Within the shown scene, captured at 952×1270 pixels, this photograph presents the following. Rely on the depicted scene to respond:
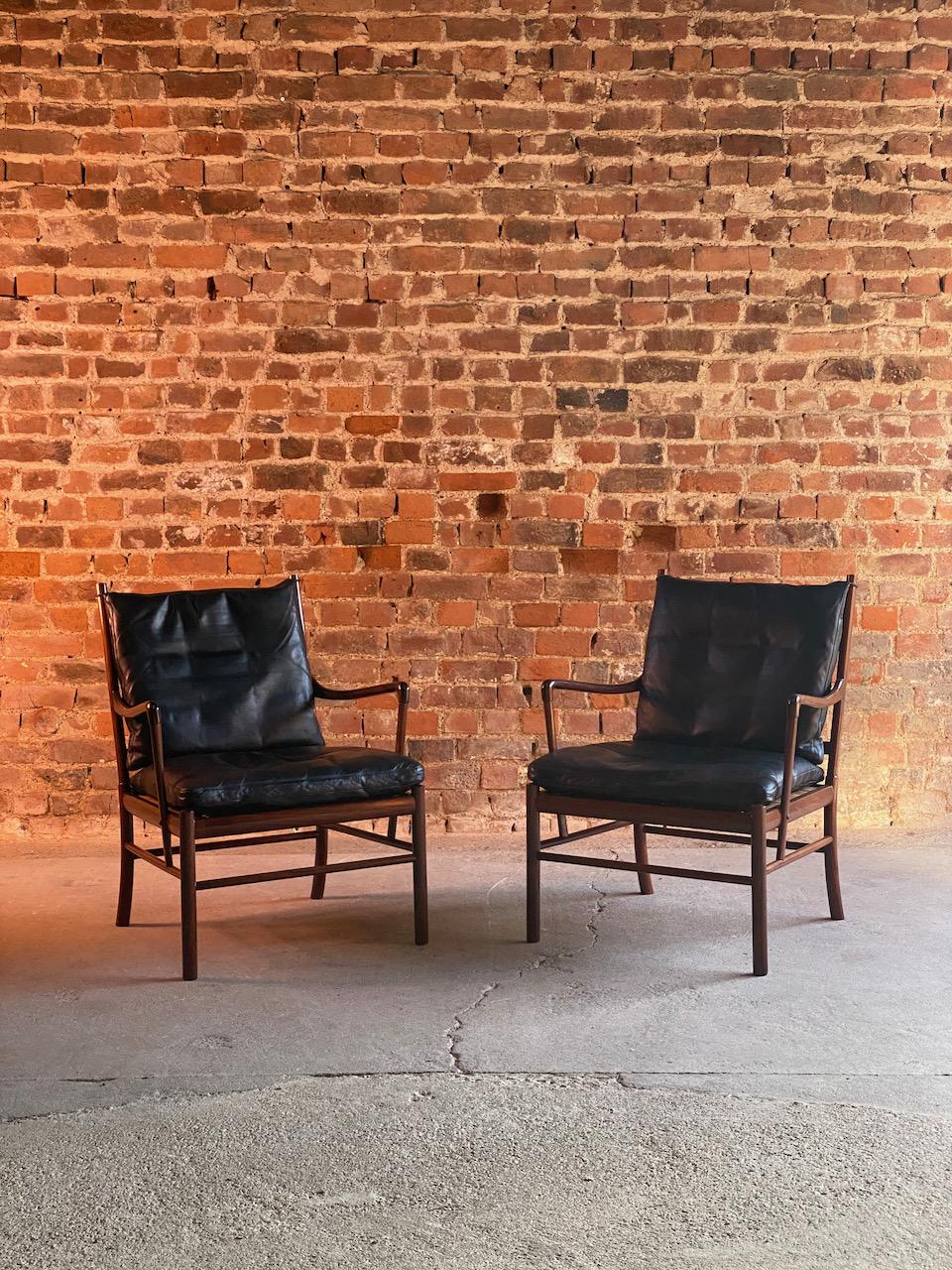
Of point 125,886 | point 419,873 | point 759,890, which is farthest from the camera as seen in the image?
point 125,886

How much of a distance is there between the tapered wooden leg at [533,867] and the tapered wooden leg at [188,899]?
3.06 ft

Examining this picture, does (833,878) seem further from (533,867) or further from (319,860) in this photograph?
(319,860)

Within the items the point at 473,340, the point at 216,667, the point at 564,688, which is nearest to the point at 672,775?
the point at 564,688

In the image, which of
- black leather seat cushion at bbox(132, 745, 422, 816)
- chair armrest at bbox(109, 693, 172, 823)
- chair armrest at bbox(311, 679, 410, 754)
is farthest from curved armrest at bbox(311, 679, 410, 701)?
chair armrest at bbox(109, 693, 172, 823)

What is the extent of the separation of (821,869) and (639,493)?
1.55 meters

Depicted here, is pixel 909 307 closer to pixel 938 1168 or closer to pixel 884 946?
pixel 884 946

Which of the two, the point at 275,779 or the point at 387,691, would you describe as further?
the point at 387,691

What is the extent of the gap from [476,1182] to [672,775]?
159cm

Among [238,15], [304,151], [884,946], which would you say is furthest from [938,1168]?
[238,15]

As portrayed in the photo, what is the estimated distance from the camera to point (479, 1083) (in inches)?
117

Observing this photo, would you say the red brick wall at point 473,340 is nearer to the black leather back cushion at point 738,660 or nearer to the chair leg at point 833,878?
the black leather back cushion at point 738,660

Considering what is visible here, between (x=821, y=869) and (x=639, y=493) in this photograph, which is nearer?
(x=821, y=869)

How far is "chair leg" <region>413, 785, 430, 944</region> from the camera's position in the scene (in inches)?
160

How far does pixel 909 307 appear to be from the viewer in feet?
17.8
